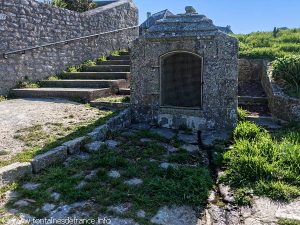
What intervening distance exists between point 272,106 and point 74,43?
260 inches

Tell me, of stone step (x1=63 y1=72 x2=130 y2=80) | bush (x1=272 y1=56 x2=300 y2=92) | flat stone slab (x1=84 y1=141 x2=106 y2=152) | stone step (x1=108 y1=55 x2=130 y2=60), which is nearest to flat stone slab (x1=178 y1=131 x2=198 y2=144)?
flat stone slab (x1=84 y1=141 x2=106 y2=152)

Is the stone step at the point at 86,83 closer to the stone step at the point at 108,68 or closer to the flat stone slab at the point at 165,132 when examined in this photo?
the stone step at the point at 108,68

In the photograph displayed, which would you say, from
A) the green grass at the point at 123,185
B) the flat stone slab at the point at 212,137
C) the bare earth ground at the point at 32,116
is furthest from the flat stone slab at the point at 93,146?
the flat stone slab at the point at 212,137

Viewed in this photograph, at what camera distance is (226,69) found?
5.86 meters

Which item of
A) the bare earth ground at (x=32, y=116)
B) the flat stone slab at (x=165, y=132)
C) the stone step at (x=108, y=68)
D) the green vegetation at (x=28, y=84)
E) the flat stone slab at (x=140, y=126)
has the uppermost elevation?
the stone step at (x=108, y=68)

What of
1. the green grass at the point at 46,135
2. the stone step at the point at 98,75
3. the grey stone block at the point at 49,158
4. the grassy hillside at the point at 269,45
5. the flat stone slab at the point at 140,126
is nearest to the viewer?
the grey stone block at the point at 49,158

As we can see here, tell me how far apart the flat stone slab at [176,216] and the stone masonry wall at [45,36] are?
6379 mm

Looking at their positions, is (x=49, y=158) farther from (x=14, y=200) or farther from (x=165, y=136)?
(x=165, y=136)

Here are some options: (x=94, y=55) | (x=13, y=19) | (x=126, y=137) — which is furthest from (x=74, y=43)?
(x=126, y=137)

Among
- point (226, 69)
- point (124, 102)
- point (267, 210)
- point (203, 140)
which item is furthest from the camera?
point (124, 102)

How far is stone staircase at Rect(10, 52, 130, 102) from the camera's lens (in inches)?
307

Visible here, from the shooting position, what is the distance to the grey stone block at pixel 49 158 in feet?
13.1

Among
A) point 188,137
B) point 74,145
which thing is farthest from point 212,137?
point 74,145

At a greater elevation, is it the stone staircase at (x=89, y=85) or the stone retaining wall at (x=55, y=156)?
the stone staircase at (x=89, y=85)
